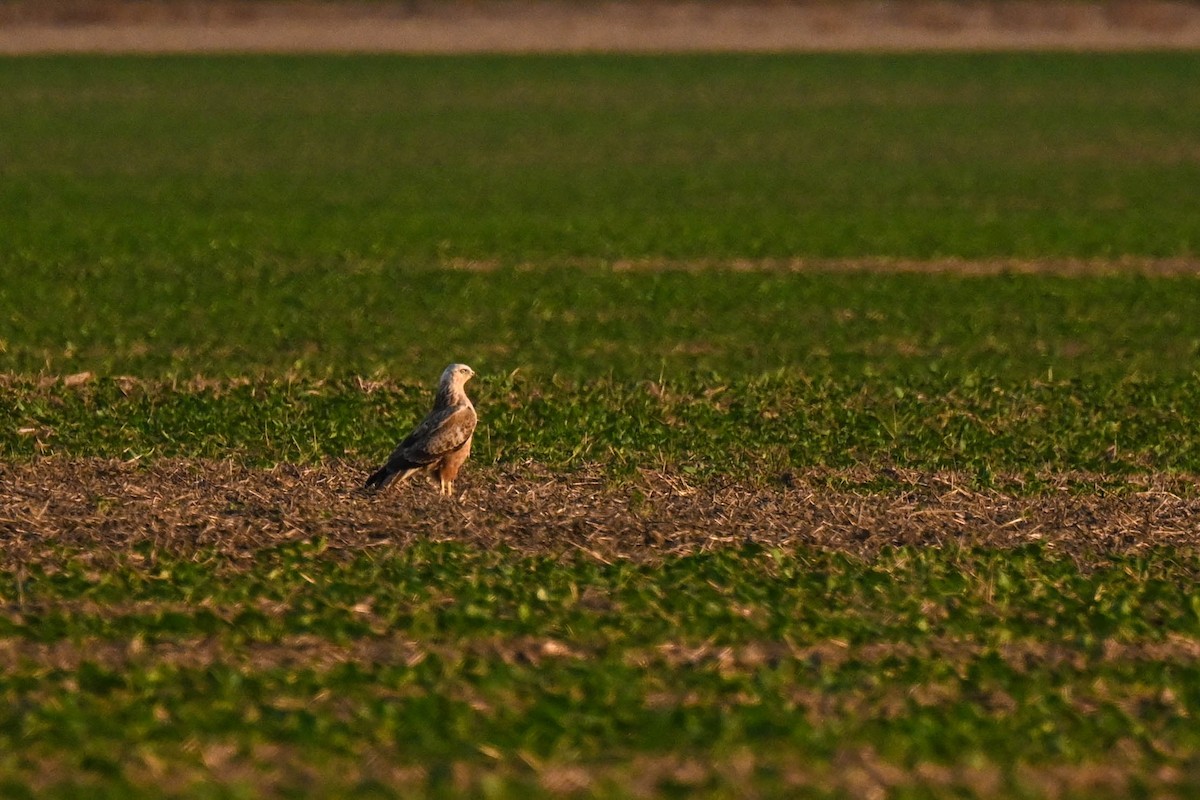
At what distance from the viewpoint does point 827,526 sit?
13.5 m

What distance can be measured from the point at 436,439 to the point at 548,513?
0.93 m

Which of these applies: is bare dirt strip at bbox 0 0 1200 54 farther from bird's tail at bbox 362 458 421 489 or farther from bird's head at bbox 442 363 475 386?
bird's tail at bbox 362 458 421 489

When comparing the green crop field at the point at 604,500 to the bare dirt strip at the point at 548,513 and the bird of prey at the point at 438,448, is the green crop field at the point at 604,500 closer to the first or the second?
the bare dirt strip at the point at 548,513

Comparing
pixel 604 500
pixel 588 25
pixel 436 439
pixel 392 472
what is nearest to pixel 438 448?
pixel 436 439

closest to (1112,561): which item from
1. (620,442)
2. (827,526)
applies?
(827,526)

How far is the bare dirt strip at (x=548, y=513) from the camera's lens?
13023 millimetres

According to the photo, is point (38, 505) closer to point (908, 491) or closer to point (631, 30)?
point (908, 491)

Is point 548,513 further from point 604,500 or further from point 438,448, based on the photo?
point 438,448

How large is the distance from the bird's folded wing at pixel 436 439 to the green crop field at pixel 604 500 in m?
0.34

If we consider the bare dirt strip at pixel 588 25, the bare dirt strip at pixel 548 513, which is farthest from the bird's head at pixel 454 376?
the bare dirt strip at pixel 588 25

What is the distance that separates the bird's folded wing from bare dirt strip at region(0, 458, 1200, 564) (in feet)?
1.06

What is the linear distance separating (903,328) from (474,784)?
16.4 meters

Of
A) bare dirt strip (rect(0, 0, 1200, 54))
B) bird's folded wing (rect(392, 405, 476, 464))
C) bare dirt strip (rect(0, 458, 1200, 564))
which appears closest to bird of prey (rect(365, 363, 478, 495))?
bird's folded wing (rect(392, 405, 476, 464))

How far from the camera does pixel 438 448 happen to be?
14.0 meters
